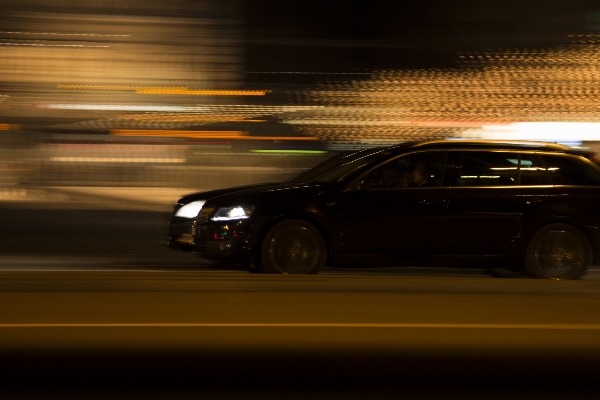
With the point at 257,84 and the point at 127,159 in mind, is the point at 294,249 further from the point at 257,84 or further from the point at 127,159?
the point at 127,159

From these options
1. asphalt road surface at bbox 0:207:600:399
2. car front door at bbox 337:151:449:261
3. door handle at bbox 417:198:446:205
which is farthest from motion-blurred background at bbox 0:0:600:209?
asphalt road surface at bbox 0:207:600:399

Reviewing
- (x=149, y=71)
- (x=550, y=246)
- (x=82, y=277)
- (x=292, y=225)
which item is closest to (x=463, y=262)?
(x=550, y=246)

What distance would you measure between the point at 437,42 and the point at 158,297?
30.4ft

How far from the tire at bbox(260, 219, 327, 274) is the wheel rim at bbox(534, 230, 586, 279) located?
7.34 feet

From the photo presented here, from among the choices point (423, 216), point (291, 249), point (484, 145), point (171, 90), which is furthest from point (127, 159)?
point (484, 145)

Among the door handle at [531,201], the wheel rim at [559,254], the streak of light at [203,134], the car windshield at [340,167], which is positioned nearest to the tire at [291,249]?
the car windshield at [340,167]

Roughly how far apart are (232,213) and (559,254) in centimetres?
333

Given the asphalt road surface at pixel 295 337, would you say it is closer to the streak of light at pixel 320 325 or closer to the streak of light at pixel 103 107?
the streak of light at pixel 320 325

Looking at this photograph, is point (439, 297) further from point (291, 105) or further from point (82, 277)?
point (291, 105)

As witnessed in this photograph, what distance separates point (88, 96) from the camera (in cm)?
1392

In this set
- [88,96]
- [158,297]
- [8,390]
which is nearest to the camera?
[8,390]

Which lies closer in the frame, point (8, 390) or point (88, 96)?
point (8, 390)

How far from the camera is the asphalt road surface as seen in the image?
15.2 ft

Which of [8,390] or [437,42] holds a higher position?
[437,42]
